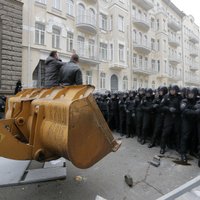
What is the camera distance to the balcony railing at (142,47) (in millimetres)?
25942

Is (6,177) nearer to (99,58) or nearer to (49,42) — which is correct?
(49,42)

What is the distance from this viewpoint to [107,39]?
22.8 metres

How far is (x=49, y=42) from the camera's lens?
16844 millimetres

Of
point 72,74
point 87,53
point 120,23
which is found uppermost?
point 120,23

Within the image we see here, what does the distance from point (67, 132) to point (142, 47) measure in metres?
25.3

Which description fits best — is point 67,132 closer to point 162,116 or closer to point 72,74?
point 72,74

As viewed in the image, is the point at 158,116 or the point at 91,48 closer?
the point at 158,116

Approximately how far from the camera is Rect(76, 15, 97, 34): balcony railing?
62.8ft

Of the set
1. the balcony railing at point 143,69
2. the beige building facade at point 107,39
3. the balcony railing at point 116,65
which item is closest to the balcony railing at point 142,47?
Result: the beige building facade at point 107,39

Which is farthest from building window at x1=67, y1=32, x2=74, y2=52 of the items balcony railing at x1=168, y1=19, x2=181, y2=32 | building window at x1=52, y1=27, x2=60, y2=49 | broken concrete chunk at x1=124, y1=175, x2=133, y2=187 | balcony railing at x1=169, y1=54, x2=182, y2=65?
balcony railing at x1=168, y1=19, x2=181, y2=32

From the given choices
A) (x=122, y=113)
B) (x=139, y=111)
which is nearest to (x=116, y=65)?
(x=122, y=113)

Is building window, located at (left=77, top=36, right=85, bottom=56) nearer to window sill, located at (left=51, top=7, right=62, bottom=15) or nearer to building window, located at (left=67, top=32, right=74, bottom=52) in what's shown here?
building window, located at (left=67, top=32, right=74, bottom=52)

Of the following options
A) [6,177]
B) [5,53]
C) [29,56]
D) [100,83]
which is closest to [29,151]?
[6,177]

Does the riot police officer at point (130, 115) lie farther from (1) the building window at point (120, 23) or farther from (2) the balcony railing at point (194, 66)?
(2) the balcony railing at point (194, 66)
